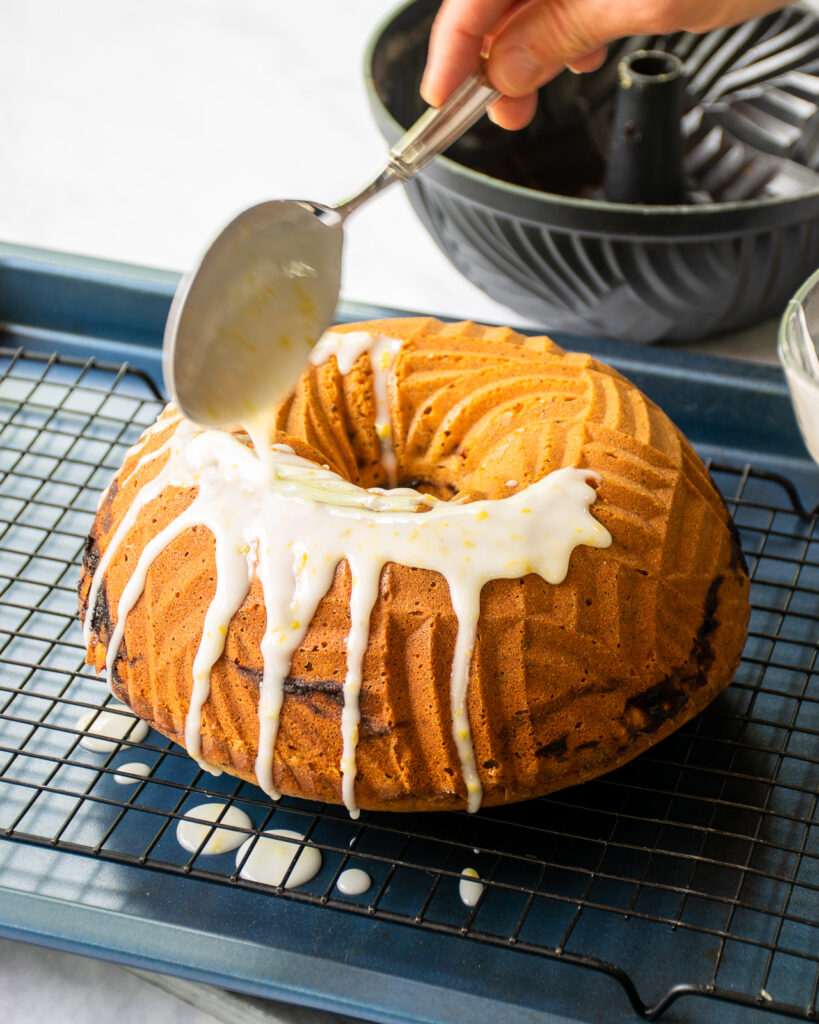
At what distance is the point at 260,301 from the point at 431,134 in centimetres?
38

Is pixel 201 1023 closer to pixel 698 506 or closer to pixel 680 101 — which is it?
pixel 698 506

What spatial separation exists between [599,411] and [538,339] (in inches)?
9.1

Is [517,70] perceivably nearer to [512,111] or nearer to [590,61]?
[512,111]

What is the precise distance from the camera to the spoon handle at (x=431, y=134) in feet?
5.43

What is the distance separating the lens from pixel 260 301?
5.00 feet

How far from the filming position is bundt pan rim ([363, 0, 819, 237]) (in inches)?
80.4

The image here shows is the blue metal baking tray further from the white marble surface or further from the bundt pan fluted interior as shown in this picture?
the white marble surface

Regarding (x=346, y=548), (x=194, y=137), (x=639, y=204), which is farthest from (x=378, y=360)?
(x=194, y=137)

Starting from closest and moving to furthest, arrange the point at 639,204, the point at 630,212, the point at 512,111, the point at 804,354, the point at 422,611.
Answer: the point at 422,611
the point at 804,354
the point at 512,111
the point at 630,212
the point at 639,204

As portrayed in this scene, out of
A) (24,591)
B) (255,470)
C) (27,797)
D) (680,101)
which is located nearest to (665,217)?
(680,101)

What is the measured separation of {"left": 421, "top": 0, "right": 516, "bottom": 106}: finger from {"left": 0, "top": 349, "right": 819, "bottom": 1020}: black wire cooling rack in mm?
756

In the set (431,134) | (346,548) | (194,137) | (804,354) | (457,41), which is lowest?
(194,137)

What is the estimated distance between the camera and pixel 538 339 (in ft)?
6.01

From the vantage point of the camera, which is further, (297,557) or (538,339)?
(538,339)
